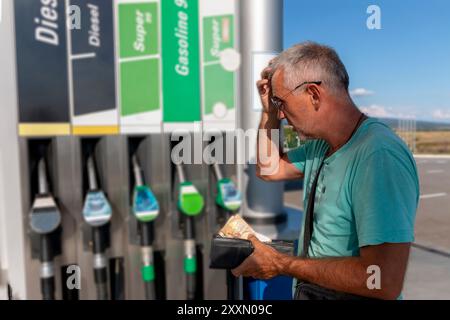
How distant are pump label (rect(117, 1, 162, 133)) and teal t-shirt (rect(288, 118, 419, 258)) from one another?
0.85 metres

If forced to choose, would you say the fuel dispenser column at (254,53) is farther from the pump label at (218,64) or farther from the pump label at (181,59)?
the pump label at (181,59)

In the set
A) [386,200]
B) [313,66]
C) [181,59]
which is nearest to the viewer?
[386,200]

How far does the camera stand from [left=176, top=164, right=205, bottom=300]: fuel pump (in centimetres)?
171

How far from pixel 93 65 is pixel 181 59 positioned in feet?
1.13

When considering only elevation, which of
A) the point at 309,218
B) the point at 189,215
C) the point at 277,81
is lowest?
the point at 189,215

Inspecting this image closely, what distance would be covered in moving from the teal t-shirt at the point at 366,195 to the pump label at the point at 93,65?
920 millimetres

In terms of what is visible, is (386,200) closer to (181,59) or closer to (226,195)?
(226,195)

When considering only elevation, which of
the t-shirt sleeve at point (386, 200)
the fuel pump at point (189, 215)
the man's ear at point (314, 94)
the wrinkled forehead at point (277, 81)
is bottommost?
the fuel pump at point (189, 215)

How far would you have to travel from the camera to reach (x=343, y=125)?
1031 mm

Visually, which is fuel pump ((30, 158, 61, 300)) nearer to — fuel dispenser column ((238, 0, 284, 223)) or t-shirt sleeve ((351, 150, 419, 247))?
fuel dispenser column ((238, 0, 284, 223))

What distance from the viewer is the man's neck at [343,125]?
1024 mm

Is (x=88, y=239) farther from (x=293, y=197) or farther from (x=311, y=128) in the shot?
(x=293, y=197)

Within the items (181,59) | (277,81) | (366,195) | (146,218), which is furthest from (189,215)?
(366,195)

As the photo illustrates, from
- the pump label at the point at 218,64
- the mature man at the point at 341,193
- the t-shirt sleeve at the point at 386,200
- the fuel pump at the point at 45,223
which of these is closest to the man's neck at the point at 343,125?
the mature man at the point at 341,193
